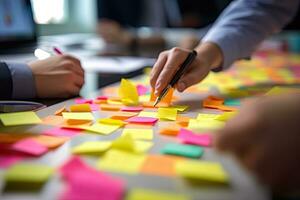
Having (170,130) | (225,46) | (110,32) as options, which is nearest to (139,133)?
(170,130)

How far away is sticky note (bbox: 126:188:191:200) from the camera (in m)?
0.32

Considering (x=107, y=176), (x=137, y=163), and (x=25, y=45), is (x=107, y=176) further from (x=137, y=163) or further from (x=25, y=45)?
(x=25, y=45)

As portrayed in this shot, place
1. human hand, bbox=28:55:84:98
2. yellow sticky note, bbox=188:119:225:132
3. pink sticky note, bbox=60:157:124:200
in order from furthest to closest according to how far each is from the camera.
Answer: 1. human hand, bbox=28:55:84:98
2. yellow sticky note, bbox=188:119:225:132
3. pink sticky note, bbox=60:157:124:200

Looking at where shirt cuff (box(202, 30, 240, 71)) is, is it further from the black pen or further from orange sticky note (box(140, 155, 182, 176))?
orange sticky note (box(140, 155, 182, 176))

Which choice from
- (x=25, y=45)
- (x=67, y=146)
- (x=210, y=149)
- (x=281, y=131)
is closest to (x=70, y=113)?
(x=67, y=146)

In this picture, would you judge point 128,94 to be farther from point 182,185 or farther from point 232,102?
point 182,185

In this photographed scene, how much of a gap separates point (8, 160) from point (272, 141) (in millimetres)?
281

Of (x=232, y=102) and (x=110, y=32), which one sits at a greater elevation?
(x=232, y=102)

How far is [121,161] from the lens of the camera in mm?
402

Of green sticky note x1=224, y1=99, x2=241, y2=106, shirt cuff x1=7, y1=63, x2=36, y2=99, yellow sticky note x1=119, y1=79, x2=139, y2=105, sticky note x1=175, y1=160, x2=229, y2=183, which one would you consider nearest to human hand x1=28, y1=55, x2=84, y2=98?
shirt cuff x1=7, y1=63, x2=36, y2=99

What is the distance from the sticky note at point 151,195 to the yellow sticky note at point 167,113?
0.27 metres

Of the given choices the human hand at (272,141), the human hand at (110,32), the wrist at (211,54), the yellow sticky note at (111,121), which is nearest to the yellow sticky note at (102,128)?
the yellow sticky note at (111,121)

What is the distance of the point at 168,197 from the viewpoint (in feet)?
1.06

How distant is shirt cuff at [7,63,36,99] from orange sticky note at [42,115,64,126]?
163 mm
